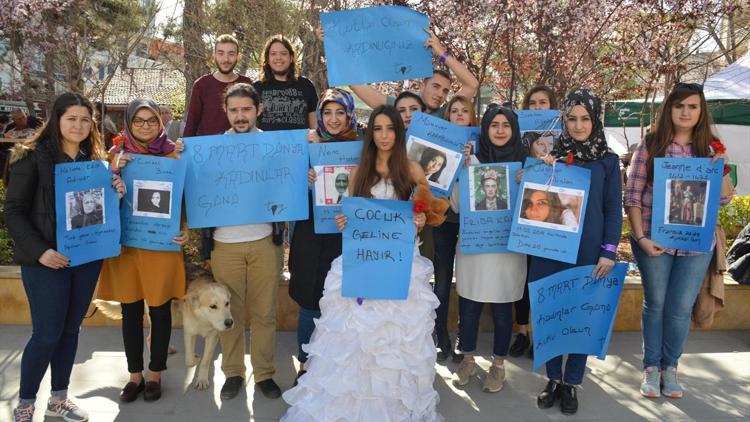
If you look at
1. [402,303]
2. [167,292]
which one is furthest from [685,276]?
[167,292]

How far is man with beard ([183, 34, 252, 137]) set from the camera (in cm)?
492

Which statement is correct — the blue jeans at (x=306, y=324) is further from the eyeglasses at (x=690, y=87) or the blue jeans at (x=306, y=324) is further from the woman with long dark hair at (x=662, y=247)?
the eyeglasses at (x=690, y=87)

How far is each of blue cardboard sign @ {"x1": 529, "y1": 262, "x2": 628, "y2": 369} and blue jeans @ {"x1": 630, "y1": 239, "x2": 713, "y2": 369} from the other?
30cm

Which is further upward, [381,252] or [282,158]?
[282,158]

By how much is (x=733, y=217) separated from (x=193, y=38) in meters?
7.63

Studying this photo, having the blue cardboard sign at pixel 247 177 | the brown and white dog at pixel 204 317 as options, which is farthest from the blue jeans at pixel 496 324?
the brown and white dog at pixel 204 317

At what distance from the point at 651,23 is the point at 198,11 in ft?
20.4

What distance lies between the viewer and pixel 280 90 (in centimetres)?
475

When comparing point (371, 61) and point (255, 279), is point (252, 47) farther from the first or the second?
point (255, 279)

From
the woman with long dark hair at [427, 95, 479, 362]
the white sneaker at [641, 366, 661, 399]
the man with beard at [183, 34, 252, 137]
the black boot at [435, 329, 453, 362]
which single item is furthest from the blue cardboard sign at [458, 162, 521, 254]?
the man with beard at [183, 34, 252, 137]

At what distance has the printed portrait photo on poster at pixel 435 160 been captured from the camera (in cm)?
404

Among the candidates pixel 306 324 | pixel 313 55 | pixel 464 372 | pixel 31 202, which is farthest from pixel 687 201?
pixel 313 55

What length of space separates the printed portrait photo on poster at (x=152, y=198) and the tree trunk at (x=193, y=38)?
5.12 metres

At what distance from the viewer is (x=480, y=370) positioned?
457 cm
